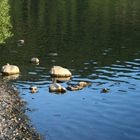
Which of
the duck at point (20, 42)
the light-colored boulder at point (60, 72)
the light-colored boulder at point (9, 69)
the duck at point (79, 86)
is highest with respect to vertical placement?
the duck at point (20, 42)

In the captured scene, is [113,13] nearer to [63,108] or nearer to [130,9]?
[130,9]

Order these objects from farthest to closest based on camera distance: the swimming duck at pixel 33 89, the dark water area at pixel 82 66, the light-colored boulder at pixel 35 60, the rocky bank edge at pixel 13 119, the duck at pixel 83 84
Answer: the light-colored boulder at pixel 35 60 → the duck at pixel 83 84 → the swimming duck at pixel 33 89 → the dark water area at pixel 82 66 → the rocky bank edge at pixel 13 119

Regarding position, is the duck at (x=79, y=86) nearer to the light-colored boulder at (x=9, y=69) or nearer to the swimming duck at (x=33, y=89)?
the swimming duck at (x=33, y=89)

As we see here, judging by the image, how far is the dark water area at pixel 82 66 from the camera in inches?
1987

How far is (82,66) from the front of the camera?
3093 inches

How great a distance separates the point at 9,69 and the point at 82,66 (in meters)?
13.7

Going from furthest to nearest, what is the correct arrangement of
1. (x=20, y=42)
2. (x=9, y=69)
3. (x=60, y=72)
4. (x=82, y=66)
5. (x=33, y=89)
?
(x=20, y=42) < (x=82, y=66) < (x=9, y=69) < (x=60, y=72) < (x=33, y=89)

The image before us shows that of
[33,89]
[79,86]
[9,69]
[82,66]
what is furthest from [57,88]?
[82,66]

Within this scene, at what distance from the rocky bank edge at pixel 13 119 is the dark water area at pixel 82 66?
1.35 metres

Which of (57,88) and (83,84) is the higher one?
(57,88)

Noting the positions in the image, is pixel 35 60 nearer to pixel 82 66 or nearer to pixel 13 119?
pixel 82 66

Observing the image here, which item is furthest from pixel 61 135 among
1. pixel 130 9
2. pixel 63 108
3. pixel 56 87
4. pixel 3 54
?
pixel 130 9

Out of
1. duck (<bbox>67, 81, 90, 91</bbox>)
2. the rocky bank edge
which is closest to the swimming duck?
the rocky bank edge

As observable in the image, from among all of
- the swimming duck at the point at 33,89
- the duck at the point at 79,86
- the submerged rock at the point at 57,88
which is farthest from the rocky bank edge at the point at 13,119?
the duck at the point at 79,86
